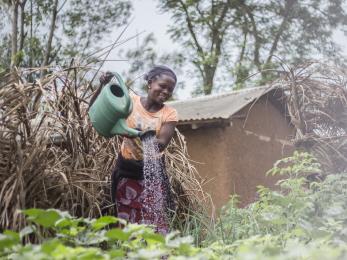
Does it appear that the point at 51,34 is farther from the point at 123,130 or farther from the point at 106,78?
the point at 123,130

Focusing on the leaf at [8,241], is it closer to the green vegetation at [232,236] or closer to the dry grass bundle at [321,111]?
the green vegetation at [232,236]

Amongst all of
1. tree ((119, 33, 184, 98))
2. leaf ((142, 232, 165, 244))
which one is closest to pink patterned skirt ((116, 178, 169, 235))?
leaf ((142, 232, 165, 244))

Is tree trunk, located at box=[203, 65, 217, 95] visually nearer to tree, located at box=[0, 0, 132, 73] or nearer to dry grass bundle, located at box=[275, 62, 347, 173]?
tree, located at box=[0, 0, 132, 73]

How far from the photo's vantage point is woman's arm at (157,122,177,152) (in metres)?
3.18

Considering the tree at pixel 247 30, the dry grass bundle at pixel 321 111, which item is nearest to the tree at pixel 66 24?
the tree at pixel 247 30

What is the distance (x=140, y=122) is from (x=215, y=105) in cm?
565

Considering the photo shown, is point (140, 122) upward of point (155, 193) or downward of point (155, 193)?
upward

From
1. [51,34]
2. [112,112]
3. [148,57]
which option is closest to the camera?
[112,112]

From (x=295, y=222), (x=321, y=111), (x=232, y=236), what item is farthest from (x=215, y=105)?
(x=295, y=222)

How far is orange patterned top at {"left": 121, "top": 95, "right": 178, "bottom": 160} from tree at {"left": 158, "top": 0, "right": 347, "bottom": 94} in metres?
13.9

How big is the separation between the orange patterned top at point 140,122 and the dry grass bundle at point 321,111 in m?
1.14

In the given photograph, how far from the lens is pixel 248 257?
131 cm

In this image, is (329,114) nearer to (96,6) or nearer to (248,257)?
(248,257)

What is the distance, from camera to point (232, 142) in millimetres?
8477
